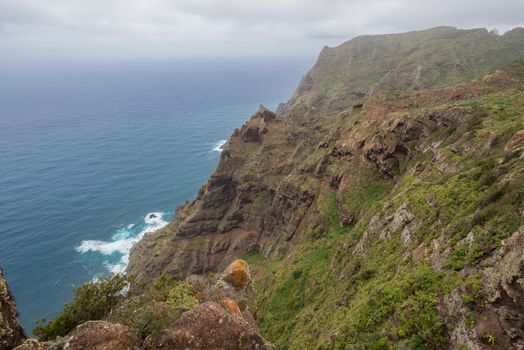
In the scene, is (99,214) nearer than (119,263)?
No

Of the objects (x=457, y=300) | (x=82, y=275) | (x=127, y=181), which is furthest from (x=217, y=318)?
(x=127, y=181)

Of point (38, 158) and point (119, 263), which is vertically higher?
point (38, 158)

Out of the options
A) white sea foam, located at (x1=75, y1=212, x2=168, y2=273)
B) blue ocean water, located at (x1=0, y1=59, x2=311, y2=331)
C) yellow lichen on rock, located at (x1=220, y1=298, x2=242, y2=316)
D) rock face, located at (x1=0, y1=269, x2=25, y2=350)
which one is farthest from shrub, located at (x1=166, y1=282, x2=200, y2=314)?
white sea foam, located at (x1=75, y1=212, x2=168, y2=273)

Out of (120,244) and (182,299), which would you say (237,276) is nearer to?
(182,299)

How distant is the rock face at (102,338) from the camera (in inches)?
640

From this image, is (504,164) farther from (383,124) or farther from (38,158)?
(38,158)

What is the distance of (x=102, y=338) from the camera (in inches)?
653

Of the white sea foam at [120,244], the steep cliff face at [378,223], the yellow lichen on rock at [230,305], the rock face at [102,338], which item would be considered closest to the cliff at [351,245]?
the rock face at [102,338]

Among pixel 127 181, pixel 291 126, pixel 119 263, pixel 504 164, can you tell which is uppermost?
pixel 504 164

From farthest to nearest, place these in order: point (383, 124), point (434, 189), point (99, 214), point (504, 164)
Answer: point (99, 214)
point (383, 124)
point (434, 189)
point (504, 164)

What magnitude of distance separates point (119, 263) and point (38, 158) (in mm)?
102662

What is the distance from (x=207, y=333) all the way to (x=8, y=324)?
1135cm

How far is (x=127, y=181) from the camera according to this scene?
158 meters

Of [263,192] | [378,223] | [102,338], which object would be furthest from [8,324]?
[263,192]
